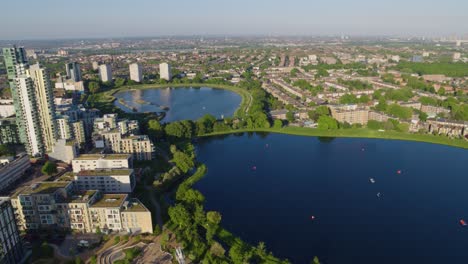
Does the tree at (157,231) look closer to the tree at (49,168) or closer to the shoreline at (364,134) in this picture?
the tree at (49,168)

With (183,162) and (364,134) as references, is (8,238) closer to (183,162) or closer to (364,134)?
(183,162)

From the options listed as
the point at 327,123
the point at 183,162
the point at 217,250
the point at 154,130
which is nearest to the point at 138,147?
the point at 183,162

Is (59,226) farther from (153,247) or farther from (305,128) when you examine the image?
(305,128)

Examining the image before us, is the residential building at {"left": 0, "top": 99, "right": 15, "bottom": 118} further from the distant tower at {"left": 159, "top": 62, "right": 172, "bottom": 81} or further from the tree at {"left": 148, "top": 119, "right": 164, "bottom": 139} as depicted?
the distant tower at {"left": 159, "top": 62, "right": 172, "bottom": 81}

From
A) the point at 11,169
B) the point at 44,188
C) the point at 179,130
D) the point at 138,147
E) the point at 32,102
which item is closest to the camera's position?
the point at 44,188

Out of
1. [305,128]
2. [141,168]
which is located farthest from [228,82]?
[141,168]

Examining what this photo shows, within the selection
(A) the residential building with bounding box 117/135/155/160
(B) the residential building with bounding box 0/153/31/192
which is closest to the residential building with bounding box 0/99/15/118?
(B) the residential building with bounding box 0/153/31/192
